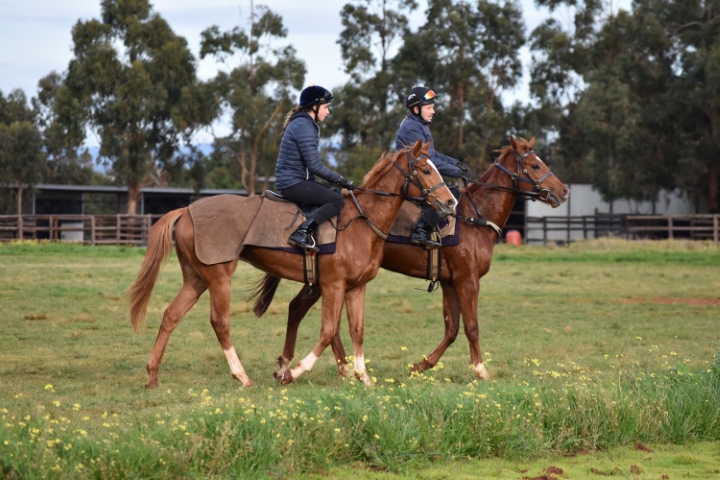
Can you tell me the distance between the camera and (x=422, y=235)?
10273 mm

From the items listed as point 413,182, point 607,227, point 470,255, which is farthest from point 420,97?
point 607,227

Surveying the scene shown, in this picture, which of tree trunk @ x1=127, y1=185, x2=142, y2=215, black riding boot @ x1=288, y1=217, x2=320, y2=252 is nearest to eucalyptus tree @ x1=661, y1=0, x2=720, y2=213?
tree trunk @ x1=127, y1=185, x2=142, y2=215

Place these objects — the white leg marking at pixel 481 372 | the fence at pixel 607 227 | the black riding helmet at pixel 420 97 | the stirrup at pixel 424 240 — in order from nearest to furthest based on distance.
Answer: the white leg marking at pixel 481 372, the stirrup at pixel 424 240, the black riding helmet at pixel 420 97, the fence at pixel 607 227

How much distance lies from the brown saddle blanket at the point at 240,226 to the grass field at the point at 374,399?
1.35 m

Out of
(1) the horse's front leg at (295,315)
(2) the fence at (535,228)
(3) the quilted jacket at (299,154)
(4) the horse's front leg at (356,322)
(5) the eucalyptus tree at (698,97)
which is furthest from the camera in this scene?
(5) the eucalyptus tree at (698,97)

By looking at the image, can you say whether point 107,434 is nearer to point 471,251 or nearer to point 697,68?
point 471,251

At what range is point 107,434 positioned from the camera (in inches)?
237

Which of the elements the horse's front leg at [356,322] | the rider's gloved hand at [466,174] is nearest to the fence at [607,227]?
the rider's gloved hand at [466,174]

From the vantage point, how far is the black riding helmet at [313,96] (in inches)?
385

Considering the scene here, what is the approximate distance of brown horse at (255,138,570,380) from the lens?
10219 millimetres

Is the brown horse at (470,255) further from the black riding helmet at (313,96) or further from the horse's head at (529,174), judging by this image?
the black riding helmet at (313,96)

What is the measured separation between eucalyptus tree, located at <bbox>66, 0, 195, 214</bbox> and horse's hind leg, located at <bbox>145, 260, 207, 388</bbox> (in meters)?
48.1

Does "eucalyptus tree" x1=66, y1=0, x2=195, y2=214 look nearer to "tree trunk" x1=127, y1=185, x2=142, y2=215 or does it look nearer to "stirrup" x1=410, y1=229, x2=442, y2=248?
"tree trunk" x1=127, y1=185, x2=142, y2=215

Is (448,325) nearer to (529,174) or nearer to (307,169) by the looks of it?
(529,174)
